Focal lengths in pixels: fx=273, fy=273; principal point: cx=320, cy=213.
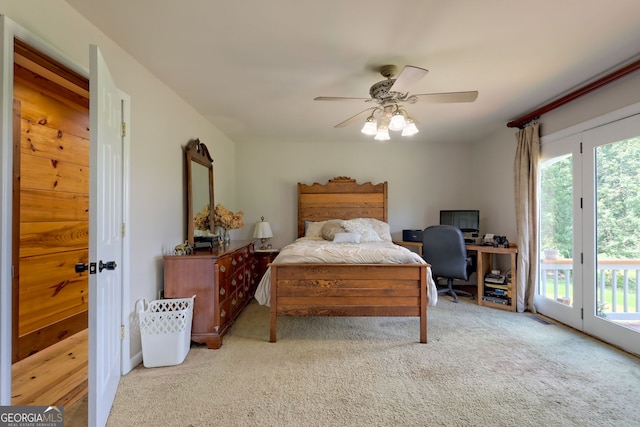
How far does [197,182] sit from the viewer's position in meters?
3.18

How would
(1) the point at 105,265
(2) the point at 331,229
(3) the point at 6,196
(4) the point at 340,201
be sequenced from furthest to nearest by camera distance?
(4) the point at 340,201 < (2) the point at 331,229 < (1) the point at 105,265 < (3) the point at 6,196

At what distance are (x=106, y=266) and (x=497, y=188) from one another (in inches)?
192

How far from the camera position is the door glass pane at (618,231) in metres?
2.42

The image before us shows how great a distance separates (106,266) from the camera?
1.48 meters

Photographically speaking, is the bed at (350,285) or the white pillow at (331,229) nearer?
the bed at (350,285)

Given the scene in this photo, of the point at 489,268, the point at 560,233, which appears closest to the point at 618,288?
the point at 560,233

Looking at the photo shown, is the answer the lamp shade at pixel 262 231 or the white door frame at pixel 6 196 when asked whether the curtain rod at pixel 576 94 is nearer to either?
the lamp shade at pixel 262 231

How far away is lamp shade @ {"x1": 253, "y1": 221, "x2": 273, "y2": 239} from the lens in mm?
4406

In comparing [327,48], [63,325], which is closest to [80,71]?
[327,48]

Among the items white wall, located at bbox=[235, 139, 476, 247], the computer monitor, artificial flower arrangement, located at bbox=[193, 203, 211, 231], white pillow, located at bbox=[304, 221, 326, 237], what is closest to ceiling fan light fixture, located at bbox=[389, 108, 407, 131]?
artificial flower arrangement, located at bbox=[193, 203, 211, 231]

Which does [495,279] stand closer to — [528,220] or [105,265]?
[528,220]

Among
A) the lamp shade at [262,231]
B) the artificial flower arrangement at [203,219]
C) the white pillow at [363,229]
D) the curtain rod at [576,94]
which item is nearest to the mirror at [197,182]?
the artificial flower arrangement at [203,219]

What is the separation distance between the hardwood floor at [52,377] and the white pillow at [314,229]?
292cm

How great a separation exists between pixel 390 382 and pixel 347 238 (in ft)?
6.68
